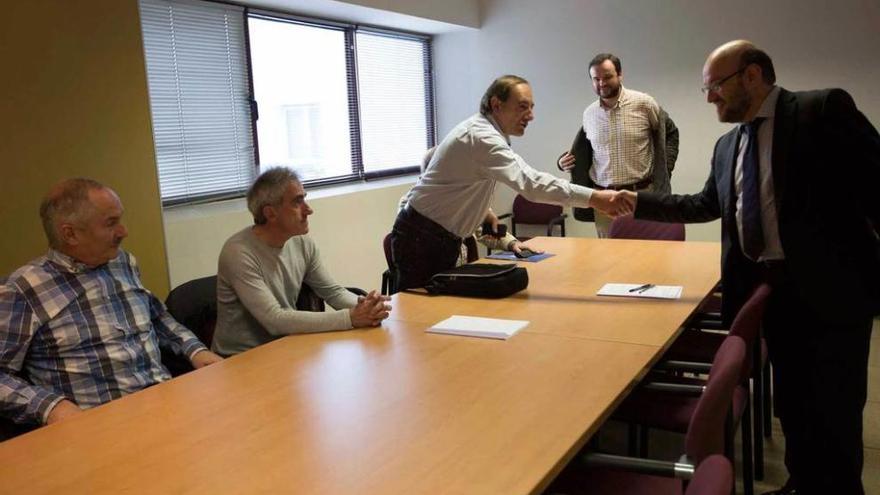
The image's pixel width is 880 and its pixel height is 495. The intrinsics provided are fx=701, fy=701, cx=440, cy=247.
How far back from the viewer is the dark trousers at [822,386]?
2133mm

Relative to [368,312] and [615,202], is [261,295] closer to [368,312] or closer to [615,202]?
[368,312]

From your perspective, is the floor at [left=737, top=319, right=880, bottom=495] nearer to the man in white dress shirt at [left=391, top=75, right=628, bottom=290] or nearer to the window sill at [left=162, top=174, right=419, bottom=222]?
the man in white dress shirt at [left=391, top=75, right=628, bottom=290]

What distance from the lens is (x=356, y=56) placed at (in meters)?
5.37

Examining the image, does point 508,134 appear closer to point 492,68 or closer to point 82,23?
point 82,23

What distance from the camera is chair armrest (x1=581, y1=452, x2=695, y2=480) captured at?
58.5 inches

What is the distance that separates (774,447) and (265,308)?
2.20 m

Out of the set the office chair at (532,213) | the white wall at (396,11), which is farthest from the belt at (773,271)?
the office chair at (532,213)

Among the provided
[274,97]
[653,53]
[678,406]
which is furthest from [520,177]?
[653,53]

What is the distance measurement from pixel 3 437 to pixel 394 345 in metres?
1.06

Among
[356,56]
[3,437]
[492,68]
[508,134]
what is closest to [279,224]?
[3,437]

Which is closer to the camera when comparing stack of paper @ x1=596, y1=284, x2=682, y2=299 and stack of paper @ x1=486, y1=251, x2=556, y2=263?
stack of paper @ x1=596, y1=284, x2=682, y2=299

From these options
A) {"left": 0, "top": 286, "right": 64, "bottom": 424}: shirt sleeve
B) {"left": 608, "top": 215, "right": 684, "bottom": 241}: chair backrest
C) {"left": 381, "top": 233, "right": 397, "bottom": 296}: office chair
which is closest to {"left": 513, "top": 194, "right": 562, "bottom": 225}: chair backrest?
{"left": 608, "top": 215, "right": 684, "bottom": 241}: chair backrest

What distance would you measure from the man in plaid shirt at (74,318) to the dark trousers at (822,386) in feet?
6.54

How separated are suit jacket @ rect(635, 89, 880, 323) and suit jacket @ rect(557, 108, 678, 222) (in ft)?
7.43
